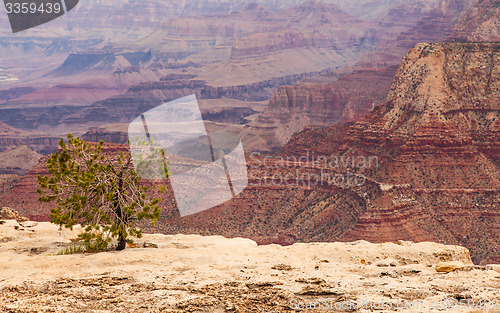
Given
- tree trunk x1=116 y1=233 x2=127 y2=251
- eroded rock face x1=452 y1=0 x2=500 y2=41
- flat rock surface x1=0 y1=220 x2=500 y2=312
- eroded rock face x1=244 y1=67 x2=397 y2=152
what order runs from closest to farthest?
flat rock surface x1=0 y1=220 x2=500 y2=312 < tree trunk x1=116 y1=233 x2=127 y2=251 < eroded rock face x1=452 y1=0 x2=500 y2=41 < eroded rock face x1=244 y1=67 x2=397 y2=152

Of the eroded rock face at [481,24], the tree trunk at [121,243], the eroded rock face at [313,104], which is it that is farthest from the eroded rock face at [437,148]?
the eroded rock face at [313,104]

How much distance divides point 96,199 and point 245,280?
7857 millimetres

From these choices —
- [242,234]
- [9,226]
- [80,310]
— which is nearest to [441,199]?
[242,234]

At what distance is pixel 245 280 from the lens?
52.5ft

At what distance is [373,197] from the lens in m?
61.4

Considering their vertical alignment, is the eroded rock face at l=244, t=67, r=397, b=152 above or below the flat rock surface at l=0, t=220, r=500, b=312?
below

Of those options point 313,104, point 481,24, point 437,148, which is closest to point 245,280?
point 437,148

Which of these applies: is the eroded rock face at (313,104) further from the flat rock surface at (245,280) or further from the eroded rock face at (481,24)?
the flat rock surface at (245,280)

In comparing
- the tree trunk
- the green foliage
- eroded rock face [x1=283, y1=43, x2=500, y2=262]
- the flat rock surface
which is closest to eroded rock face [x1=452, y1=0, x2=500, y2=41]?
eroded rock face [x1=283, y1=43, x2=500, y2=262]

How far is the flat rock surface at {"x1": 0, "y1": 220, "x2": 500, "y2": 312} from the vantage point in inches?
562

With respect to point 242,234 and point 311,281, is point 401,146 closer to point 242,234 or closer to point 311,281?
point 242,234

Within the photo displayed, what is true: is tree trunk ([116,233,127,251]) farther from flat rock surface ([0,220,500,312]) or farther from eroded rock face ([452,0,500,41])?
eroded rock face ([452,0,500,41])

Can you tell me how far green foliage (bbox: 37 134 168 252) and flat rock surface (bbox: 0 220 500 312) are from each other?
139cm

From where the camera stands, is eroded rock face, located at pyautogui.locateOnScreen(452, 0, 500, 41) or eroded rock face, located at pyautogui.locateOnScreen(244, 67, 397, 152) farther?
eroded rock face, located at pyautogui.locateOnScreen(244, 67, 397, 152)
